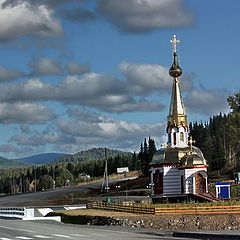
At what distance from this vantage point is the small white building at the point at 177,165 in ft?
186

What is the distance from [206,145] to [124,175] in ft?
143

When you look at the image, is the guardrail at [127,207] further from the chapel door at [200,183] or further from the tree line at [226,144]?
the tree line at [226,144]

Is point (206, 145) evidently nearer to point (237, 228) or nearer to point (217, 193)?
point (217, 193)

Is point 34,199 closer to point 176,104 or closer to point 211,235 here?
point 176,104

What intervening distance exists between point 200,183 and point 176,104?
9082 mm

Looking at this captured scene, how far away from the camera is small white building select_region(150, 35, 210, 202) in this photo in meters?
56.8

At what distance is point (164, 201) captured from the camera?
57.8 metres

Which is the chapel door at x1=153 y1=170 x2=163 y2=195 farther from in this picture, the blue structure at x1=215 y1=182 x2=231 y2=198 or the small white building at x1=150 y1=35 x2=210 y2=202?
the blue structure at x1=215 y1=182 x2=231 y2=198

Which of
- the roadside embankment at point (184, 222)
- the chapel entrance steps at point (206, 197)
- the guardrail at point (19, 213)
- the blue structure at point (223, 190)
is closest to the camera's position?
the roadside embankment at point (184, 222)

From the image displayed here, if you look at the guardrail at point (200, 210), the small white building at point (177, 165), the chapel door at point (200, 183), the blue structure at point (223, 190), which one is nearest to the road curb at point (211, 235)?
the guardrail at point (200, 210)

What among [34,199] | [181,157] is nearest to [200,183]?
[181,157]

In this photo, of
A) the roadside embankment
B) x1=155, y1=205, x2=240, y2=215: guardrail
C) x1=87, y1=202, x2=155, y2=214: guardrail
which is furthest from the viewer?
x1=87, y1=202, x2=155, y2=214: guardrail

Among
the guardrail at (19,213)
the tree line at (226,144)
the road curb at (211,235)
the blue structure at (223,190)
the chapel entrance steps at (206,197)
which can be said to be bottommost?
the road curb at (211,235)

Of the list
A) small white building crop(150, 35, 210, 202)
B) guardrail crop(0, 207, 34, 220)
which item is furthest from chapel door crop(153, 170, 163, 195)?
guardrail crop(0, 207, 34, 220)
